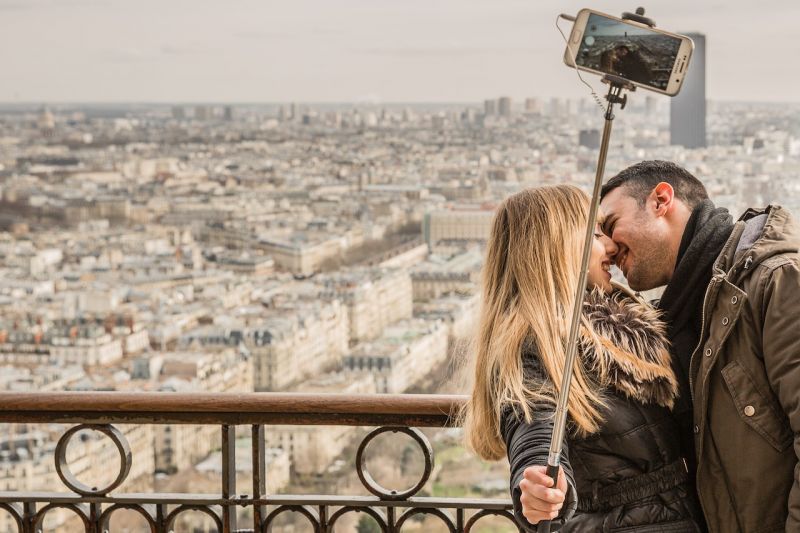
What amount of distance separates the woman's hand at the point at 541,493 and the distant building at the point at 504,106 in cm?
2263

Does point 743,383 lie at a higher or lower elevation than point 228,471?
higher

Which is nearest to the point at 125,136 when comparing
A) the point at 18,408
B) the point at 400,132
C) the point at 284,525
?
the point at 400,132

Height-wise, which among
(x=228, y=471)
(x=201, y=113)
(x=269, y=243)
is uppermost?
(x=201, y=113)

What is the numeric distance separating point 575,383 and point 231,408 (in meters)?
0.79

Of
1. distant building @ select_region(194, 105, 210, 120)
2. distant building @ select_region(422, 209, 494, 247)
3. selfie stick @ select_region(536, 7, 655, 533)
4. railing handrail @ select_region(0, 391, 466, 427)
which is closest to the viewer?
Result: selfie stick @ select_region(536, 7, 655, 533)

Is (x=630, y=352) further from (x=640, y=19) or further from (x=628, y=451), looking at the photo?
(x=640, y=19)

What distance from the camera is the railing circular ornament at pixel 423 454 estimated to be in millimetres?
1740

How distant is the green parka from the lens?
118 cm

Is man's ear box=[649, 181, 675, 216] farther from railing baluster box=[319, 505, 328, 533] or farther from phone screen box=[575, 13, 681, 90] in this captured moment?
railing baluster box=[319, 505, 328, 533]

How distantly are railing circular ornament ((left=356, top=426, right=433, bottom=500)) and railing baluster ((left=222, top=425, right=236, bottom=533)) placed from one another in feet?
0.88

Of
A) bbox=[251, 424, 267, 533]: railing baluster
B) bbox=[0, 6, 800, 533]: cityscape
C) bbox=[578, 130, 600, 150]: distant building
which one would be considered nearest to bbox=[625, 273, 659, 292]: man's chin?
bbox=[251, 424, 267, 533]: railing baluster

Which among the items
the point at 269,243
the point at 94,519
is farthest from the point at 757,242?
the point at 269,243

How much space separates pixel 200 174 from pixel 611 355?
3098 centimetres

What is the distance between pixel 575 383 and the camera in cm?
124
